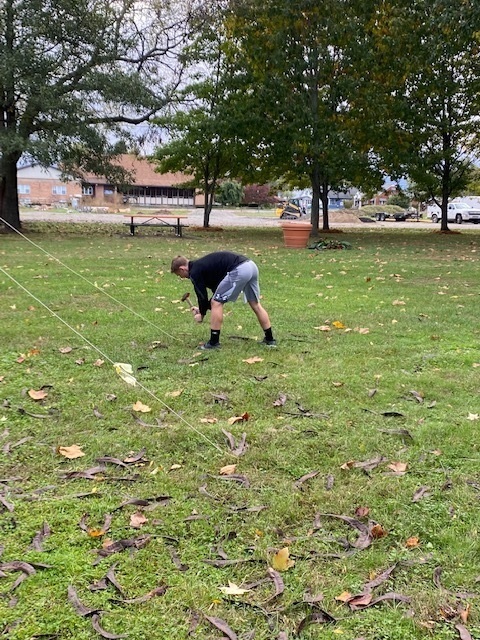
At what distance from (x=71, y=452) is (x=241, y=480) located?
41.1 inches

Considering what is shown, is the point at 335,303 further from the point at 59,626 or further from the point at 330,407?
the point at 59,626

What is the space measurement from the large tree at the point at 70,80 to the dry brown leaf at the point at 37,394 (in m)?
13.7

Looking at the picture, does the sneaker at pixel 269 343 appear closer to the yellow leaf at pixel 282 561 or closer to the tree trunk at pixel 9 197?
the yellow leaf at pixel 282 561

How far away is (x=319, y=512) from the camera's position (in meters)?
2.87

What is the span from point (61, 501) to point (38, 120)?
698 inches

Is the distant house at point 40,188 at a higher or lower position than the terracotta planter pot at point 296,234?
higher

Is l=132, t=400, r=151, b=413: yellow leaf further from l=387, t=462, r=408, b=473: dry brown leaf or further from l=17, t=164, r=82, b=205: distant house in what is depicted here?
l=17, t=164, r=82, b=205: distant house

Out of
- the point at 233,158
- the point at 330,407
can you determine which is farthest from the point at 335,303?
the point at 233,158

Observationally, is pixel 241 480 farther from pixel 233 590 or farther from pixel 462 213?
pixel 462 213

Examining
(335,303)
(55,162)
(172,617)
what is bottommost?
(172,617)

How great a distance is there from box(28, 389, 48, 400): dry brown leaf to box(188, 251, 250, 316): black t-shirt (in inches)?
70.2

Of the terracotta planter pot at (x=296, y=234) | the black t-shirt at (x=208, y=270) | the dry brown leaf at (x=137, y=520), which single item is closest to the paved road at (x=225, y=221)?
the terracotta planter pot at (x=296, y=234)

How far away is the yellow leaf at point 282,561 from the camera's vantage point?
8.04ft

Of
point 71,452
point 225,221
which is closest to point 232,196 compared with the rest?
point 225,221
